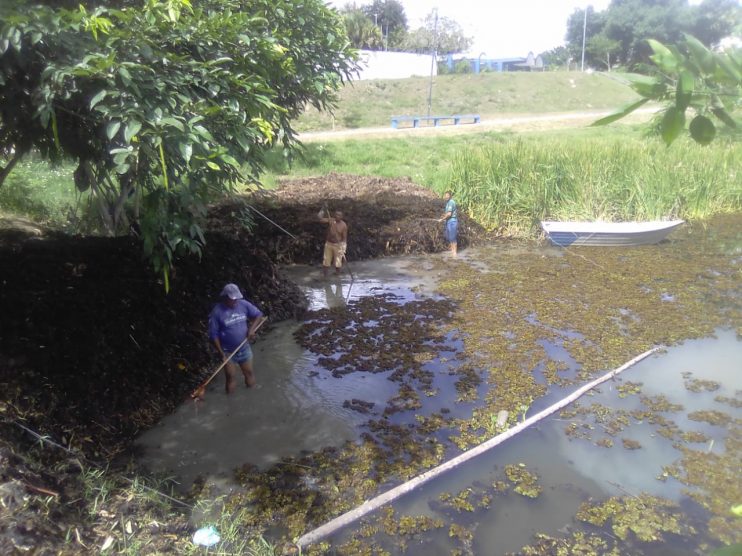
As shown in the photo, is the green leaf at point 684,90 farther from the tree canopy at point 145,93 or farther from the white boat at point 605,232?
the white boat at point 605,232

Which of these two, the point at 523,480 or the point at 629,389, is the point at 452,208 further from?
the point at 523,480

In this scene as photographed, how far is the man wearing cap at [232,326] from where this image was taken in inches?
247

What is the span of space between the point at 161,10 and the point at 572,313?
23.8ft

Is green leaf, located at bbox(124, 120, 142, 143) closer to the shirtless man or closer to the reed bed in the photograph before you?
the shirtless man

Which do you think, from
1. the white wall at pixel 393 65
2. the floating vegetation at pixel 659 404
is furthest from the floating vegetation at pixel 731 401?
the white wall at pixel 393 65

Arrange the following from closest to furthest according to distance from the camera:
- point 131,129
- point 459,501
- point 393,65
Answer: point 131,129 < point 459,501 < point 393,65

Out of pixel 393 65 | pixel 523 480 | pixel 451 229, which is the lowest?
pixel 523 480

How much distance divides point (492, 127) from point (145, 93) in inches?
952

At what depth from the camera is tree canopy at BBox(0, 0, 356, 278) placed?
12.6 ft

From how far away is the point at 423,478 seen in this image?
5.02 meters

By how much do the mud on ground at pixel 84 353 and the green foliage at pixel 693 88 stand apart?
3.77 m

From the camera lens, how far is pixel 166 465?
5.34 meters

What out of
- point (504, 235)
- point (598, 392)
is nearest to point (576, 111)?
Answer: point (504, 235)

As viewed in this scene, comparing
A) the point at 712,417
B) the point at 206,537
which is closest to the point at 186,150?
the point at 206,537
